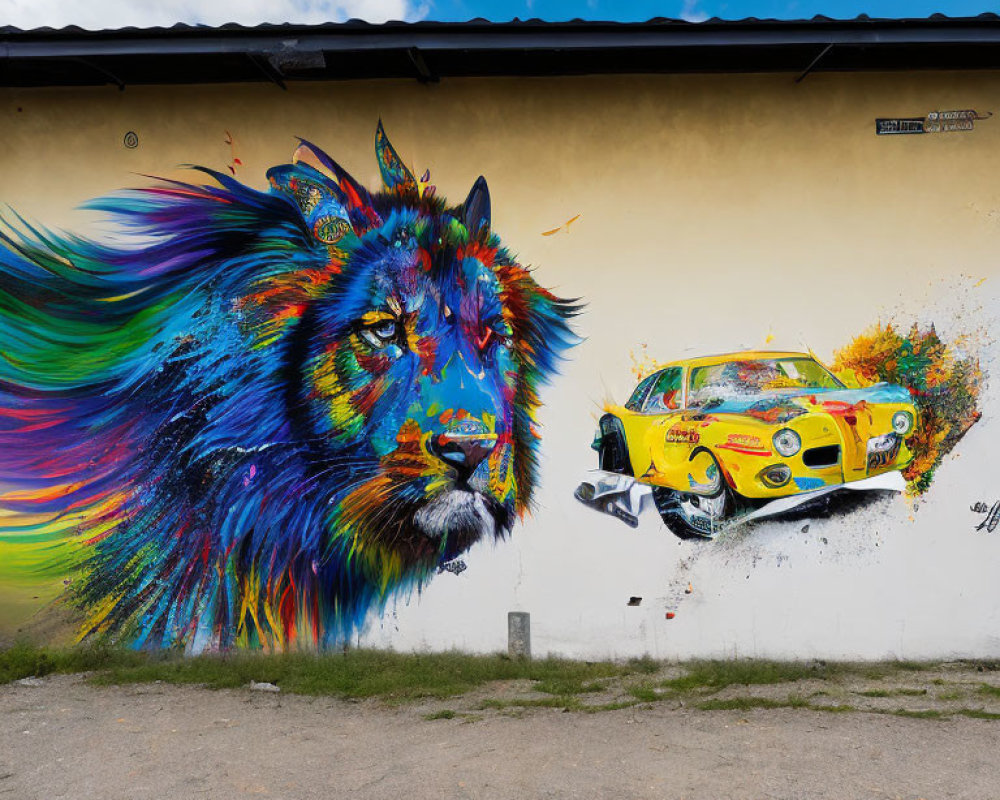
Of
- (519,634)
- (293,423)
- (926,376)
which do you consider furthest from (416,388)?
(926,376)

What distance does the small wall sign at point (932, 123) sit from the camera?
5.89m

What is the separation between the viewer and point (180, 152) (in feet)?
Result: 19.6

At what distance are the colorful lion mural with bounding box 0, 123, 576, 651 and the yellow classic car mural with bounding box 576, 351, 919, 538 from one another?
70 centimetres

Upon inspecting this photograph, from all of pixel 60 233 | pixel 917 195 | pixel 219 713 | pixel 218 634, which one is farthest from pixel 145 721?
pixel 917 195

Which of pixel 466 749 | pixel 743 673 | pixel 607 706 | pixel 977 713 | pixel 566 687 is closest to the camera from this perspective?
pixel 466 749

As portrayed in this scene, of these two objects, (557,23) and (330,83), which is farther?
(330,83)

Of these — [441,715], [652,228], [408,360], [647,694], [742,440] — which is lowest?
[441,715]

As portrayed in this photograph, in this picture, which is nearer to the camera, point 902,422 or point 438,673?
point 438,673

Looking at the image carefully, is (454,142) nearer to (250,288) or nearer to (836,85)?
(250,288)

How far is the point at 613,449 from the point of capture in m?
Result: 5.89

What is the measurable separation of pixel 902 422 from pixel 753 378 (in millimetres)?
1124

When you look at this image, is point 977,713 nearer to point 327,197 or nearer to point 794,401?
point 794,401

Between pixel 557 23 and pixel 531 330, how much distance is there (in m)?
2.03

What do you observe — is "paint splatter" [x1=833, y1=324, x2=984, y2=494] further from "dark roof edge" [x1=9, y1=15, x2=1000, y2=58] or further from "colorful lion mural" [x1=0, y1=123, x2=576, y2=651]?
"colorful lion mural" [x1=0, y1=123, x2=576, y2=651]
